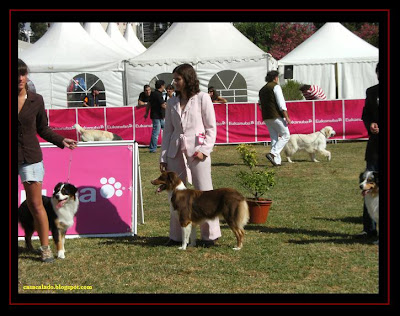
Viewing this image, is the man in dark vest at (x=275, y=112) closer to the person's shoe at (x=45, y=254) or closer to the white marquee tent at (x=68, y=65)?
the person's shoe at (x=45, y=254)

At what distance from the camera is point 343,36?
26.1 m

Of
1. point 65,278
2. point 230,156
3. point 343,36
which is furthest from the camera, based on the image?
point 343,36

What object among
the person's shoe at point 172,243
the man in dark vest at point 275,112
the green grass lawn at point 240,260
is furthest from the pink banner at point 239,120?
the person's shoe at point 172,243

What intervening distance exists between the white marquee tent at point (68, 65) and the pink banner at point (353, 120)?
8151mm

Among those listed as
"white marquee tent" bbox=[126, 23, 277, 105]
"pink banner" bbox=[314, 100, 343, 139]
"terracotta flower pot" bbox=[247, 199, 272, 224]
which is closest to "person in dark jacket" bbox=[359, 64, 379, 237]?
"terracotta flower pot" bbox=[247, 199, 272, 224]

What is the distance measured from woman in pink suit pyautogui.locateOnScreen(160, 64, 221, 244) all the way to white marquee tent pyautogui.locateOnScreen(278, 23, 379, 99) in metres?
18.8

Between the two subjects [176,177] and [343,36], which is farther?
[343,36]

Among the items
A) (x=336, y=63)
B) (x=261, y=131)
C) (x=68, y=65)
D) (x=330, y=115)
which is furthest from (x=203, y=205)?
(x=336, y=63)

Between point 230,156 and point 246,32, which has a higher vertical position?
point 246,32

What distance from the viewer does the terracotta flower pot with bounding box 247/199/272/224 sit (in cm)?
810

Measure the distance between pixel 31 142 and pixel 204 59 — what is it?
1603cm

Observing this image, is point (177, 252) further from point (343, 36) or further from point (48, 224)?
point (343, 36)

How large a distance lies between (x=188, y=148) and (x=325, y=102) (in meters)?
12.9
